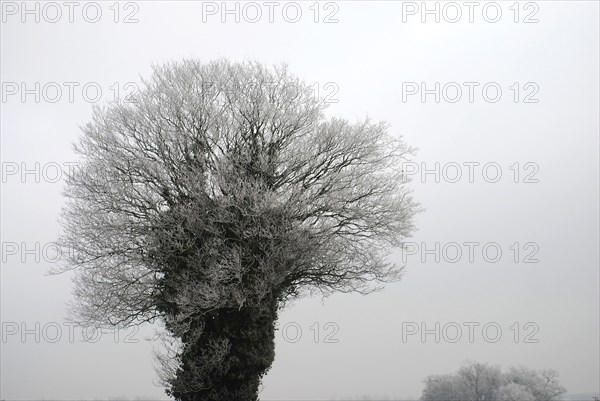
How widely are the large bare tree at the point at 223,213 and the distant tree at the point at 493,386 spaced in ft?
102

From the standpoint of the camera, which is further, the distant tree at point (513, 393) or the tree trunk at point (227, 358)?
the distant tree at point (513, 393)

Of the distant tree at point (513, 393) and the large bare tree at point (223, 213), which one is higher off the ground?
the large bare tree at point (223, 213)

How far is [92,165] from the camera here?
769 inches

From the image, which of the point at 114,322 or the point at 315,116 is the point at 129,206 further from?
the point at 315,116

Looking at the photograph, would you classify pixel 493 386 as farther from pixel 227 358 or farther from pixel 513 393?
pixel 227 358

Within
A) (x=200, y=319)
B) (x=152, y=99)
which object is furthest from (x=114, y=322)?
(x=152, y=99)

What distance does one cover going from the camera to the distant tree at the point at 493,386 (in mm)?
45344

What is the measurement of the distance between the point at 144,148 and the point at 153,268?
4.17 metres

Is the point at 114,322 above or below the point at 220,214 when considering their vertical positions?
below

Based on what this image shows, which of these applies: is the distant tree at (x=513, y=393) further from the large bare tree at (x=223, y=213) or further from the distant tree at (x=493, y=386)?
the large bare tree at (x=223, y=213)

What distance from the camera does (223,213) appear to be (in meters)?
18.5

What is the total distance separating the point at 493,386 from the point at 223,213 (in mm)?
37656

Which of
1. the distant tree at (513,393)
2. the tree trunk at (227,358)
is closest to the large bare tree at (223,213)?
the tree trunk at (227,358)

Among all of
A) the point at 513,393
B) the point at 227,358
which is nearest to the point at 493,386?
the point at 513,393
